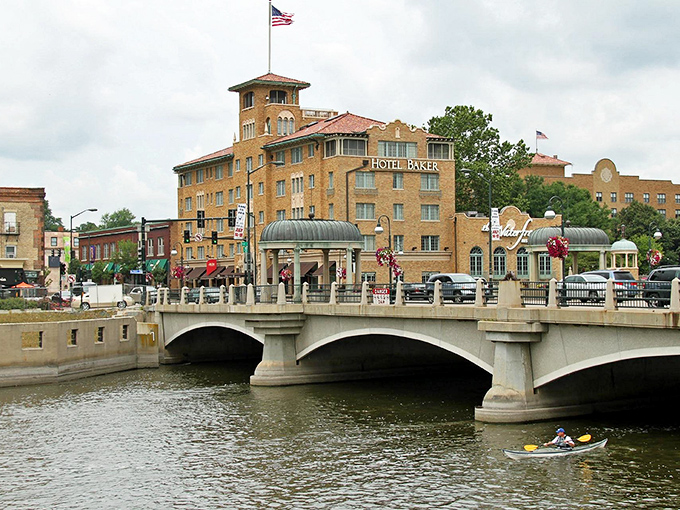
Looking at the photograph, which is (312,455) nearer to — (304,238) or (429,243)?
(304,238)

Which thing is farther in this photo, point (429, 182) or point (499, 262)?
point (499, 262)

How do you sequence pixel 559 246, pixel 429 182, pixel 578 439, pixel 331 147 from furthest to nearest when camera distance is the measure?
pixel 429 182, pixel 331 147, pixel 559 246, pixel 578 439

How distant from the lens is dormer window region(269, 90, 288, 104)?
9044 cm

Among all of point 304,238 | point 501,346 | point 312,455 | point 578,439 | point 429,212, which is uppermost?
point 429,212

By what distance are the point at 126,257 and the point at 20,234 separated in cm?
4030

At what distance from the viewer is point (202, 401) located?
136ft

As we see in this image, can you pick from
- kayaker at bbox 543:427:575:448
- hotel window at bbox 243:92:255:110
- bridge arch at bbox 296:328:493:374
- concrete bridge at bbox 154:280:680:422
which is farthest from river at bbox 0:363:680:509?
hotel window at bbox 243:92:255:110

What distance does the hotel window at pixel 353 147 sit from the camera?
8044 cm

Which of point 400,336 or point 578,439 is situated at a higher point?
point 400,336

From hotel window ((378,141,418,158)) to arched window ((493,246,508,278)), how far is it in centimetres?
1094

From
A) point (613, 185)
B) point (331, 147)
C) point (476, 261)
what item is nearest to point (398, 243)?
point (476, 261)

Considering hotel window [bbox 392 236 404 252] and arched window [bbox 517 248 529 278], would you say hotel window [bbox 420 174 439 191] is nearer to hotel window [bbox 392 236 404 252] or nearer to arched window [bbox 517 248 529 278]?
hotel window [bbox 392 236 404 252]

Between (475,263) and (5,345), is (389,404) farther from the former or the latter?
(475,263)

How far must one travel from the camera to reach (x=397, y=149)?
271 ft
